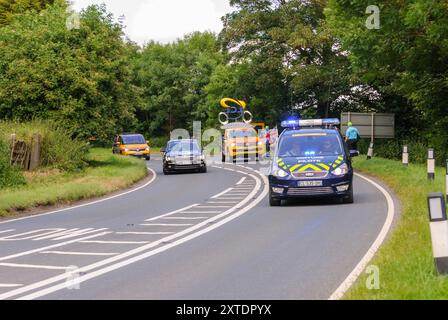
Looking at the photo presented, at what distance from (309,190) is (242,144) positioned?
24316 mm

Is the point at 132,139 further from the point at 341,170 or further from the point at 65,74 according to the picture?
the point at 341,170

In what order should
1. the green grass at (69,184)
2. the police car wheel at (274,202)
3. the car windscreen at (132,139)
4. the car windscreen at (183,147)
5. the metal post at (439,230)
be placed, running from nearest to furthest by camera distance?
the metal post at (439,230) → the police car wheel at (274,202) → the green grass at (69,184) → the car windscreen at (183,147) → the car windscreen at (132,139)

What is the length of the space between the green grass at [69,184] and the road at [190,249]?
139 cm

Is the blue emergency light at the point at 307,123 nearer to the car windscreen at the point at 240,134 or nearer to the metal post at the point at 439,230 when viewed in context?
the metal post at the point at 439,230

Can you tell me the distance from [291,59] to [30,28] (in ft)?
64.7

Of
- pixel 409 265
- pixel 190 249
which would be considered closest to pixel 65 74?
pixel 190 249

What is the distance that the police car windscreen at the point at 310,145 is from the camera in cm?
1803

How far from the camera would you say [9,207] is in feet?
61.3

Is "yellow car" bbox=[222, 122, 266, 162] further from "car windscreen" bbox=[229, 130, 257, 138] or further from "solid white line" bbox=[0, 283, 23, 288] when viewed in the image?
"solid white line" bbox=[0, 283, 23, 288]

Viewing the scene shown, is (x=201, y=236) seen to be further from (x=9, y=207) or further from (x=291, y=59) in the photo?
(x=291, y=59)

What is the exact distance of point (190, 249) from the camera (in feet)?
36.8

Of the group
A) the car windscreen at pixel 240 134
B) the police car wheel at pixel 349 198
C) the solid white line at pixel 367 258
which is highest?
the car windscreen at pixel 240 134

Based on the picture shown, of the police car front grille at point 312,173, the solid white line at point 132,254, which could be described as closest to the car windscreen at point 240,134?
the solid white line at point 132,254

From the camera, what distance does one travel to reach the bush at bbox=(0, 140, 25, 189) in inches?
920
